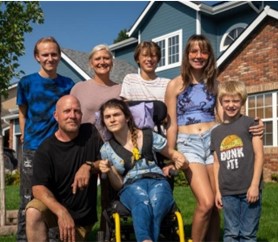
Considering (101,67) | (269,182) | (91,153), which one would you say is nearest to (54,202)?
(91,153)

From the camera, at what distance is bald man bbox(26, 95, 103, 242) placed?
4.07 meters

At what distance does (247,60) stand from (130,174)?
37.4 ft

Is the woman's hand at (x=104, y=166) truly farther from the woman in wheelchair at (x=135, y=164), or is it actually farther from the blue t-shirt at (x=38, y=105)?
the blue t-shirt at (x=38, y=105)

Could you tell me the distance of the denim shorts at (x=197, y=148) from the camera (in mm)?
4543

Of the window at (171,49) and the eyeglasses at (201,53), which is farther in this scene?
the window at (171,49)

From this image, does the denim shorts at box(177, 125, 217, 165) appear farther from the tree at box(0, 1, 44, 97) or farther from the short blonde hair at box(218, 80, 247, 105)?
the tree at box(0, 1, 44, 97)

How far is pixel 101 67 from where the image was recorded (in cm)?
507

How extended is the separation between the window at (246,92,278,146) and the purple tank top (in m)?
10.2

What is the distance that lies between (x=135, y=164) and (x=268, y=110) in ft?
35.9

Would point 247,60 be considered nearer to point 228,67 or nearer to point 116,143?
point 228,67

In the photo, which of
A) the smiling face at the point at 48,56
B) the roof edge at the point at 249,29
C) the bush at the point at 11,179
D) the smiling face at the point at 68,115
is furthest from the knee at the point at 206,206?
the bush at the point at 11,179

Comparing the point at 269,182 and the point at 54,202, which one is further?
the point at 269,182

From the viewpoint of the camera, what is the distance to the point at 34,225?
13.3 feet

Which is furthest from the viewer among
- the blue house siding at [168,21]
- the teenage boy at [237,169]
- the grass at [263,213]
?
the blue house siding at [168,21]
